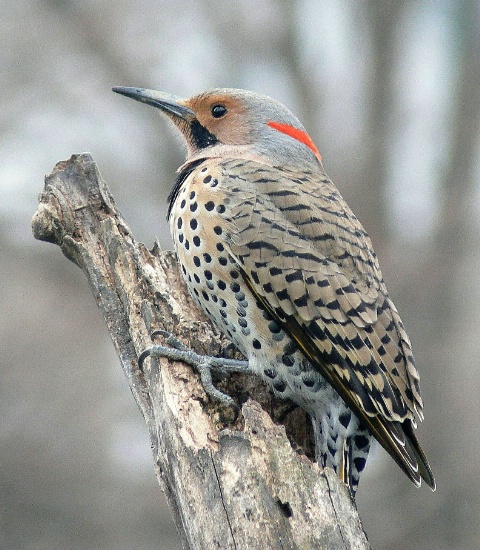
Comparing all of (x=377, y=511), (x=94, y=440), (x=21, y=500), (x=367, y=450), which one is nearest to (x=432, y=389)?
(x=377, y=511)

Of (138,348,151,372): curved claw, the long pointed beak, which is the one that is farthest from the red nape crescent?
(138,348,151,372): curved claw

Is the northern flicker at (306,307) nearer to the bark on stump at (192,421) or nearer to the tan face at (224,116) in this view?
the bark on stump at (192,421)

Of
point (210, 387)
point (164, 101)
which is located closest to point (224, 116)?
point (164, 101)

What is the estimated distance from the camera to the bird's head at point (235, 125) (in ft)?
15.8

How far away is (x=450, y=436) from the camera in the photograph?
8.08m

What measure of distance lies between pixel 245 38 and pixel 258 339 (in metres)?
6.67

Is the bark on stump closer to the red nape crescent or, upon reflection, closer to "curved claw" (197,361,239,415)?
"curved claw" (197,361,239,415)

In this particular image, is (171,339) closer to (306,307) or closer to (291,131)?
(306,307)

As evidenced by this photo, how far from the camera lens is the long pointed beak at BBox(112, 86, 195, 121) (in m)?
4.96

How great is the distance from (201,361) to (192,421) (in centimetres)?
46

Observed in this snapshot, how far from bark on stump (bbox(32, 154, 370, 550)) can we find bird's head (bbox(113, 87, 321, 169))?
580mm

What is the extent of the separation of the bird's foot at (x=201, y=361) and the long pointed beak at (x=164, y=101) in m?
1.43

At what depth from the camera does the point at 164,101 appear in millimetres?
4988

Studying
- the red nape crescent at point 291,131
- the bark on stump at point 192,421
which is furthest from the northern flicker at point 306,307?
the red nape crescent at point 291,131
